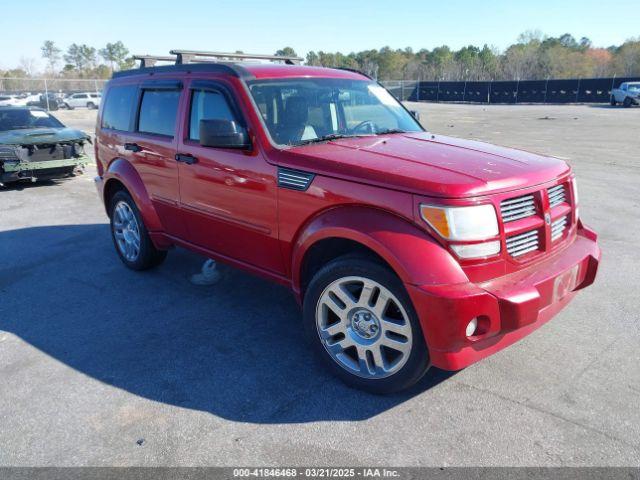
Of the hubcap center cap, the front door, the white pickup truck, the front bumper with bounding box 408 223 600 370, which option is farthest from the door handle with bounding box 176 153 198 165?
the white pickup truck

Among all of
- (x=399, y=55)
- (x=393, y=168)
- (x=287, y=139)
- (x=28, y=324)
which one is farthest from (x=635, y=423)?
(x=399, y=55)

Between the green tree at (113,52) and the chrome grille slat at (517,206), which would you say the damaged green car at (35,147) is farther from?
the green tree at (113,52)

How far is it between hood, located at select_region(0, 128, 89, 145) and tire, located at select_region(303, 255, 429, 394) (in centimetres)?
863

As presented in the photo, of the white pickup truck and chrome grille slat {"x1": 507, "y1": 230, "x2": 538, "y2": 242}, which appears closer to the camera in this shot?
chrome grille slat {"x1": 507, "y1": 230, "x2": 538, "y2": 242}

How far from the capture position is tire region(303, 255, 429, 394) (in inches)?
121

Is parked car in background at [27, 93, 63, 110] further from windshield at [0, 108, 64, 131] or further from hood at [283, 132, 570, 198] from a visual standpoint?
hood at [283, 132, 570, 198]

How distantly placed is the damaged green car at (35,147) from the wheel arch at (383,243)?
8372 mm

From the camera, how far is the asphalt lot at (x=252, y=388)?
282 cm

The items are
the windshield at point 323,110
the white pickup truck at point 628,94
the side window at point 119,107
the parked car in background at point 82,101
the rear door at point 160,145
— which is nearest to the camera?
the windshield at point 323,110

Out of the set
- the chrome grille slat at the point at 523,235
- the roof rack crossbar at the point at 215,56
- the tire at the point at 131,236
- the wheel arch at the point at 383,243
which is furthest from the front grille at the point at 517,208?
the tire at the point at 131,236

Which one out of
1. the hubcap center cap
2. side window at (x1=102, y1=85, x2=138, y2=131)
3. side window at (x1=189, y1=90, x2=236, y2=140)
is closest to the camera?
the hubcap center cap

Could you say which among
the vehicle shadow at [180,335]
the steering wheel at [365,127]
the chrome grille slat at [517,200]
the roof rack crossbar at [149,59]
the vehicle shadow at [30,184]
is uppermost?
the roof rack crossbar at [149,59]

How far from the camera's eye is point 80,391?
3434 mm

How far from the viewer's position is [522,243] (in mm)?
3145
